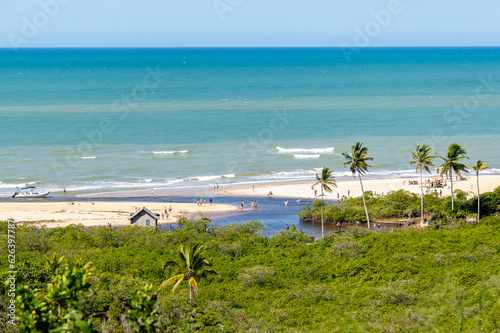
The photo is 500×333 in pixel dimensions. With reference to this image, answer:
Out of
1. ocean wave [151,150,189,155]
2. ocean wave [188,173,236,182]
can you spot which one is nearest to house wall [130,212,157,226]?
ocean wave [188,173,236,182]

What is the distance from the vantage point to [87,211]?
203 feet

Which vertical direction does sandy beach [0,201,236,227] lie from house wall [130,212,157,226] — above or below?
above

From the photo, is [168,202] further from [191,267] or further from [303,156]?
[191,267]

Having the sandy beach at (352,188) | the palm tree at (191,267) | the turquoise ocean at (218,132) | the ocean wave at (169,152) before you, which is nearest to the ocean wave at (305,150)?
the turquoise ocean at (218,132)

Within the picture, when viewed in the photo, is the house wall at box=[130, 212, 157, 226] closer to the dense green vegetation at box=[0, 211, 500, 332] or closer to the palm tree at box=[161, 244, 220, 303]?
the dense green vegetation at box=[0, 211, 500, 332]

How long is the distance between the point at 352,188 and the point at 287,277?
1639 inches

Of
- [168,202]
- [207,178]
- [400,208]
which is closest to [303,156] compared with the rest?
[207,178]

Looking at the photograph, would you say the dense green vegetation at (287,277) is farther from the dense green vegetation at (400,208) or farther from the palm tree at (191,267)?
the dense green vegetation at (400,208)

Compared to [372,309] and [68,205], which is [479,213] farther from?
[68,205]

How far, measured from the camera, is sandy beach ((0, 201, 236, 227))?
57.9m

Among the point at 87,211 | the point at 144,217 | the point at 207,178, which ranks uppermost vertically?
the point at 207,178

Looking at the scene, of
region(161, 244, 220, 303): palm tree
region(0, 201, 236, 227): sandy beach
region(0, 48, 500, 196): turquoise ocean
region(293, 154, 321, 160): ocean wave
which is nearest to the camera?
region(161, 244, 220, 303): palm tree

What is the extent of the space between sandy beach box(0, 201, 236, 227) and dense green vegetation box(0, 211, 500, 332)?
13.2m

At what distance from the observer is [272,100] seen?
153000mm
